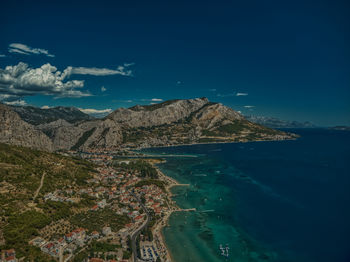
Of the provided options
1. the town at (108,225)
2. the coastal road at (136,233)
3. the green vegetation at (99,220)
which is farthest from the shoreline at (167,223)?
the green vegetation at (99,220)

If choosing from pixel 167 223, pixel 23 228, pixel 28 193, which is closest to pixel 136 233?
pixel 167 223

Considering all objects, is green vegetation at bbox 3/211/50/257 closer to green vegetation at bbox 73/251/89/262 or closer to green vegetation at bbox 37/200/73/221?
green vegetation at bbox 37/200/73/221

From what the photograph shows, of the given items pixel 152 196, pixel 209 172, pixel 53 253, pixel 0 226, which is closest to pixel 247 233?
pixel 152 196

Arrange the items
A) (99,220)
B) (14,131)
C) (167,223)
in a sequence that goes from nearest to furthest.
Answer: (99,220) → (167,223) → (14,131)

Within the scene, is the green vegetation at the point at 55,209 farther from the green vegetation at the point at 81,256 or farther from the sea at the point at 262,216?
the sea at the point at 262,216

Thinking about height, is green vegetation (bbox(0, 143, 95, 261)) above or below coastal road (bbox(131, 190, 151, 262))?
above

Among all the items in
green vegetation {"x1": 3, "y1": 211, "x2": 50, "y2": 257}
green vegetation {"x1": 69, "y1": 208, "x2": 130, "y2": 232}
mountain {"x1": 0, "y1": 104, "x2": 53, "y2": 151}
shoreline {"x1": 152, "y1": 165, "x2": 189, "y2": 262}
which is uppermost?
mountain {"x1": 0, "y1": 104, "x2": 53, "y2": 151}

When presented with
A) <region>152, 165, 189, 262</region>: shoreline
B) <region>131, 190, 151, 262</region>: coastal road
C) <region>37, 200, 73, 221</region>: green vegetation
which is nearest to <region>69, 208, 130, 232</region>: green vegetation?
<region>37, 200, 73, 221</region>: green vegetation

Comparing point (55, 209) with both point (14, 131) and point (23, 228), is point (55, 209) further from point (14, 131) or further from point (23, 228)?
point (14, 131)

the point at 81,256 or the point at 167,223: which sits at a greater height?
the point at 81,256
